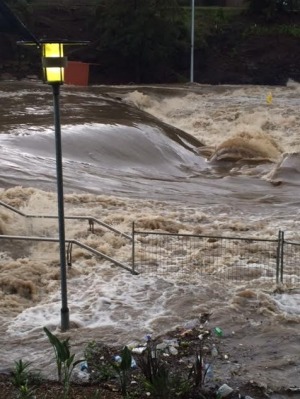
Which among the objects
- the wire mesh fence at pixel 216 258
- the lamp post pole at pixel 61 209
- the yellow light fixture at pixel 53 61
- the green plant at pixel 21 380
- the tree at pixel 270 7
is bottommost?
the wire mesh fence at pixel 216 258

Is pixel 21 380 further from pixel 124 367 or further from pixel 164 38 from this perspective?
pixel 164 38

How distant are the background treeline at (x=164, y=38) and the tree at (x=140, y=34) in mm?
55

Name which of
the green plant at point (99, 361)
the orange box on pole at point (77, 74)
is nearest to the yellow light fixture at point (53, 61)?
the green plant at point (99, 361)

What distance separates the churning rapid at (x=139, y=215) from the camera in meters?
6.95

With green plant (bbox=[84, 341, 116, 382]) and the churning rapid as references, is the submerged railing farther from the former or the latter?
green plant (bbox=[84, 341, 116, 382])

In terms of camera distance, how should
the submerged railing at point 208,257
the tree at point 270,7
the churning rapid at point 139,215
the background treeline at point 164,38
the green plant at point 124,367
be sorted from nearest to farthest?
1. the green plant at point 124,367
2. the churning rapid at point 139,215
3. the submerged railing at point 208,257
4. the background treeline at point 164,38
5. the tree at point 270,7

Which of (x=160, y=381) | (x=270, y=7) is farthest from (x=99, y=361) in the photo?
(x=270, y=7)

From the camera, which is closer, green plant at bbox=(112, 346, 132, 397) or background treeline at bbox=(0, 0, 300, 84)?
green plant at bbox=(112, 346, 132, 397)

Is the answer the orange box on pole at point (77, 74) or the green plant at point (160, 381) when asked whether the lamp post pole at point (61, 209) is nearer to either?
the green plant at point (160, 381)

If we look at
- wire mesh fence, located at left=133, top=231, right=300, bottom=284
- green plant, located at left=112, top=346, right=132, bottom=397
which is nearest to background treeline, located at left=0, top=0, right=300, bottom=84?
wire mesh fence, located at left=133, top=231, right=300, bottom=284

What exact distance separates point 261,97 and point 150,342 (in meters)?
26.0

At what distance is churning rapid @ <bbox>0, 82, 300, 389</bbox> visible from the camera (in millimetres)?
6945

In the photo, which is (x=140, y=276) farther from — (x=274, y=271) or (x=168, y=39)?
(x=168, y=39)

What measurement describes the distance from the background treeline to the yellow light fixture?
33.4 metres
